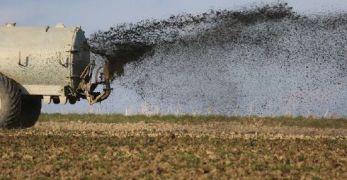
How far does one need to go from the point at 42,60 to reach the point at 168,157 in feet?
37.8

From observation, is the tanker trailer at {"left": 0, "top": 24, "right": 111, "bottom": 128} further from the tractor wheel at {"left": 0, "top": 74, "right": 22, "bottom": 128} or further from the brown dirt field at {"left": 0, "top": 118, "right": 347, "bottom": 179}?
the brown dirt field at {"left": 0, "top": 118, "right": 347, "bottom": 179}

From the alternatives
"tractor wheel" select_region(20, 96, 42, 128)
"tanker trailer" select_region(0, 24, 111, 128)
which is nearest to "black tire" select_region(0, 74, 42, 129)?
"tanker trailer" select_region(0, 24, 111, 128)

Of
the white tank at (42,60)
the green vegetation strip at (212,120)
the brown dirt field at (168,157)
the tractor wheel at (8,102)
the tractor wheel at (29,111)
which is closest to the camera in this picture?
the brown dirt field at (168,157)

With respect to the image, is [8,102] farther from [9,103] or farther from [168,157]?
[168,157]

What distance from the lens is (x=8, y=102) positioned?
1105 inches

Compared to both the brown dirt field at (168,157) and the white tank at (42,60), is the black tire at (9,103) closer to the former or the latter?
the white tank at (42,60)

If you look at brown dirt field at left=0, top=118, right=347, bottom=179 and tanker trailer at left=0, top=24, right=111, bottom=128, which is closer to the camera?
brown dirt field at left=0, top=118, right=347, bottom=179

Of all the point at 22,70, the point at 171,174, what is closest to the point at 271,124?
the point at 22,70

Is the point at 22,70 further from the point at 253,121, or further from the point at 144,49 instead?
the point at 253,121

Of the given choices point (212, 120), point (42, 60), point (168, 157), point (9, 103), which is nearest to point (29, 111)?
point (9, 103)

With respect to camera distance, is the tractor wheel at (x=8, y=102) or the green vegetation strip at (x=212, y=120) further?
the green vegetation strip at (x=212, y=120)

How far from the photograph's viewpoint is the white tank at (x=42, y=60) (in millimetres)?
28344

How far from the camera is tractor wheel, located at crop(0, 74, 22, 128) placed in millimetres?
28078

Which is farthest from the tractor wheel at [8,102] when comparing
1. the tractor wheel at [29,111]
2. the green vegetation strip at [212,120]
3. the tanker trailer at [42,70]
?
the green vegetation strip at [212,120]
